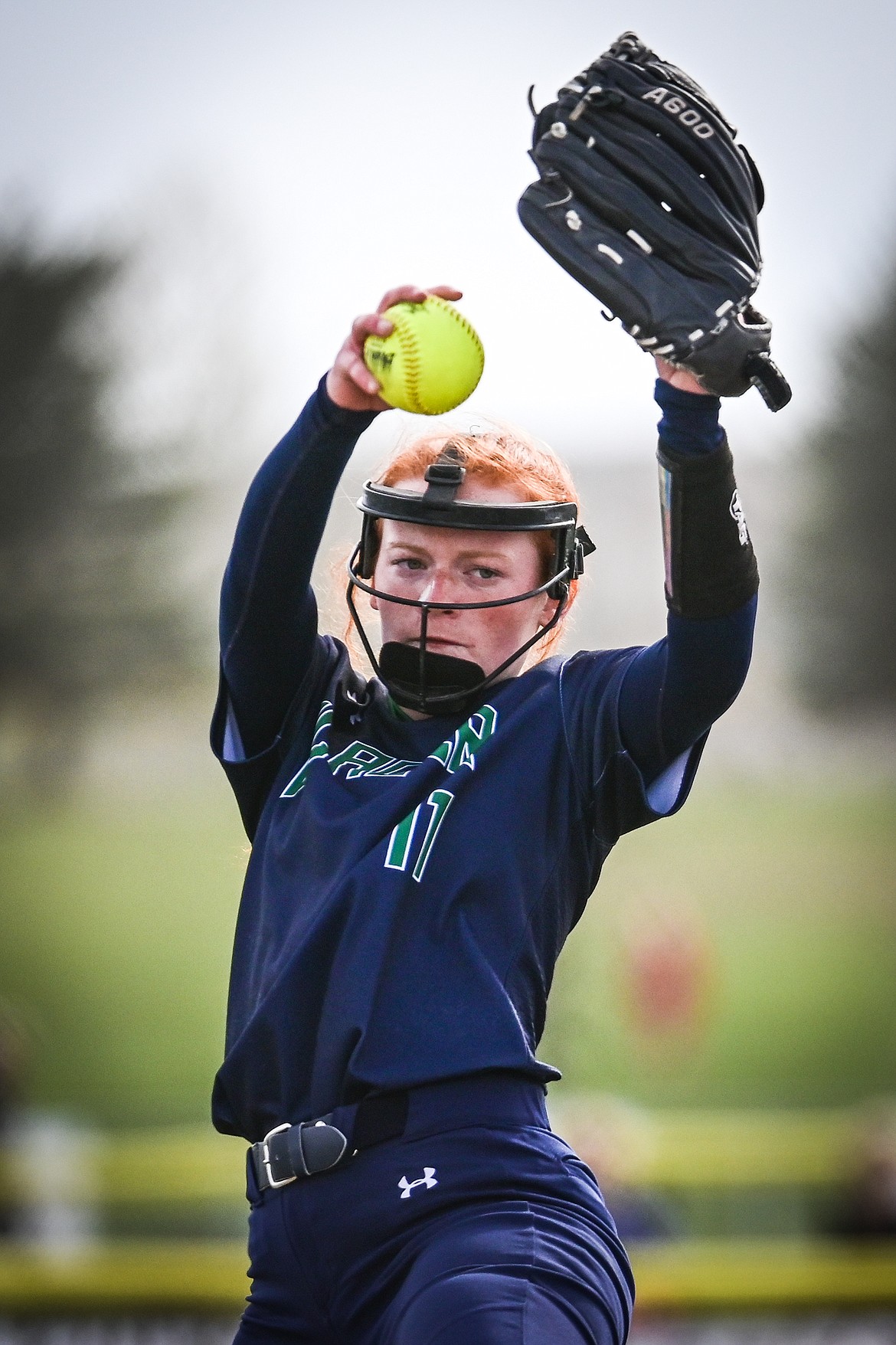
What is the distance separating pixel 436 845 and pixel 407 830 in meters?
0.05

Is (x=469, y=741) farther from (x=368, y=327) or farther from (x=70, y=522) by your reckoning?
(x=70, y=522)

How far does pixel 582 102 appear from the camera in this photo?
6.73 ft

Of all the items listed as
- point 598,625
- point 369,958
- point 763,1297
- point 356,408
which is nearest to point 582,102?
point 356,408

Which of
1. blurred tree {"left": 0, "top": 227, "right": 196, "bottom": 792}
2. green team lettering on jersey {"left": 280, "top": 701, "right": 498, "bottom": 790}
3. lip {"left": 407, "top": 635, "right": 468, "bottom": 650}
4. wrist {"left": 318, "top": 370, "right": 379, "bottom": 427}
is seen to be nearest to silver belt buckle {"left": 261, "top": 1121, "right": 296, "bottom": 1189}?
green team lettering on jersey {"left": 280, "top": 701, "right": 498, "bottom": 790}

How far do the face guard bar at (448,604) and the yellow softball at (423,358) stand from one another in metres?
0.15

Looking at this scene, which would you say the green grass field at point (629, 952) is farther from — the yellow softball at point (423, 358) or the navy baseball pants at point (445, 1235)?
the yellow softball at point (423, 358)

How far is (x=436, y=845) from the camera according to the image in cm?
203

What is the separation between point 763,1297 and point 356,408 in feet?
14.2

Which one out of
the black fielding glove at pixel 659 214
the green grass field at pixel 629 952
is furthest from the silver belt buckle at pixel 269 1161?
the green grass field at pixel 629 952

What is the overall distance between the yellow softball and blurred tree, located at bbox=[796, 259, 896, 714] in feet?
41.2

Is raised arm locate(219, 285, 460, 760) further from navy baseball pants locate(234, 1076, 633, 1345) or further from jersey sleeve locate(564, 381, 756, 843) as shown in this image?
navy baseball pants locate(234, 1076, 633, 1345)

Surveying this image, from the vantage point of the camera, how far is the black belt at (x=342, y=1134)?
192 centimetres

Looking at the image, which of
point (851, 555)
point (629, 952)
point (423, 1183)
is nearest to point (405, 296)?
point (423, 1183)

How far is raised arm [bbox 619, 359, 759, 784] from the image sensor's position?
1949 millimetres
